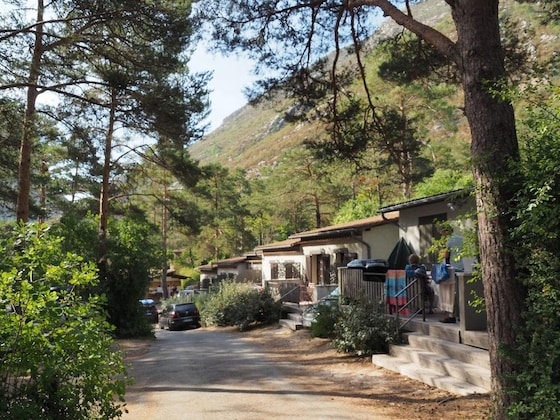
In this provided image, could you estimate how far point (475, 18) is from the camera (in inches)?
230

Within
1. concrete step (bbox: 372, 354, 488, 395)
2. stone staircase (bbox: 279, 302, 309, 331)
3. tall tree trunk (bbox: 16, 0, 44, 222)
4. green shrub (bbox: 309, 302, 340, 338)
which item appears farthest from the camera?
stone staircase (bbox: 279, 302, 309, 331)

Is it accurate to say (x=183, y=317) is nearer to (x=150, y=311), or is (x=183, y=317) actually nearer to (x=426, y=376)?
Answer: (x=150, y=311)

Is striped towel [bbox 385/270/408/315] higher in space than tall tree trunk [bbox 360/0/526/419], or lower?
lower

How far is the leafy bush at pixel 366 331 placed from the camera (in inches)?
422

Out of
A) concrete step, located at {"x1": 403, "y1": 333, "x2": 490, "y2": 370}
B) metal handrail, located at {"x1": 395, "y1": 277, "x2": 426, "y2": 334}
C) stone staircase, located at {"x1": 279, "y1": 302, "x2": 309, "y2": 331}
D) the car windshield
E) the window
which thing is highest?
the window

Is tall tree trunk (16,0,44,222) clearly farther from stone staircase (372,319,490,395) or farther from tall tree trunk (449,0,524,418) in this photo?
tall tree trunk (449,0,524,418)

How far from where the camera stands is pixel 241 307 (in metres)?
21.7

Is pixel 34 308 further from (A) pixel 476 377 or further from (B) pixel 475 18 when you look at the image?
(A) pixel 476 377

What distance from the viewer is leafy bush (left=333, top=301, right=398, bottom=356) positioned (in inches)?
422

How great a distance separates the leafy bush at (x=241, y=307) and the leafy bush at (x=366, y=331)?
9231 millimetres

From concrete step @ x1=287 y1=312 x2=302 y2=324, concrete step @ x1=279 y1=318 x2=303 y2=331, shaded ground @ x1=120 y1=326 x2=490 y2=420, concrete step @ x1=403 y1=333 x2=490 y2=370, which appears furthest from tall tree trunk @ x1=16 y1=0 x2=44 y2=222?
concrete step @ x1=287 y1=312 x2=302 y2=324

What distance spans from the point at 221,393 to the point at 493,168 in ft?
18.0

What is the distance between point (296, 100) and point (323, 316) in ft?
19.5

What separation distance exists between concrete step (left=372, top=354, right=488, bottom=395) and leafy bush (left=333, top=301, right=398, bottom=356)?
0.48 m
